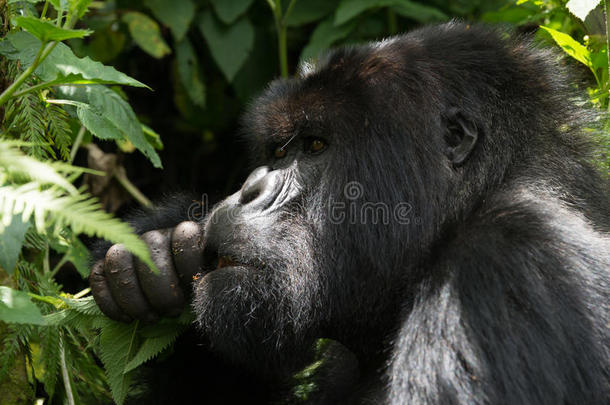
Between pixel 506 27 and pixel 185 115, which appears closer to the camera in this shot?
pixel 506 27

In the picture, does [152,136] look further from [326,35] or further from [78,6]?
[326,35]

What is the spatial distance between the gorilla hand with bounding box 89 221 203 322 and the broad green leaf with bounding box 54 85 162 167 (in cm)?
35

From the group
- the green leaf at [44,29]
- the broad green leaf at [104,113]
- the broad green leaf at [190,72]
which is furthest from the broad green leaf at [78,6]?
the broad green leaf at [190,72]

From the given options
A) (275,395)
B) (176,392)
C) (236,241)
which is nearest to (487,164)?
(236,241)

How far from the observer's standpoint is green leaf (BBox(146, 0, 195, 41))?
4629 mm

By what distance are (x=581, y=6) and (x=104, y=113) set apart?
1.77 meters

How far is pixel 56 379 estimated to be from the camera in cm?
266

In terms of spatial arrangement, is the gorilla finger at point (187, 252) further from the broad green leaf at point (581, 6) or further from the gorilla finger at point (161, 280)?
the broad green leaf at point (581, 6)

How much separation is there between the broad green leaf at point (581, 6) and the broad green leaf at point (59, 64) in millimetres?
1579

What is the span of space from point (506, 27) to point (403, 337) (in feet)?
5.25

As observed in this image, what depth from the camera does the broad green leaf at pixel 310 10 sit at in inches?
184

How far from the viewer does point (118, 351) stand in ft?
8.58

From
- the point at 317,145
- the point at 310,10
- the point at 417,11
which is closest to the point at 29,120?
the point at 317,145

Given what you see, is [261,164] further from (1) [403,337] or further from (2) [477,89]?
(1) [403,337]
